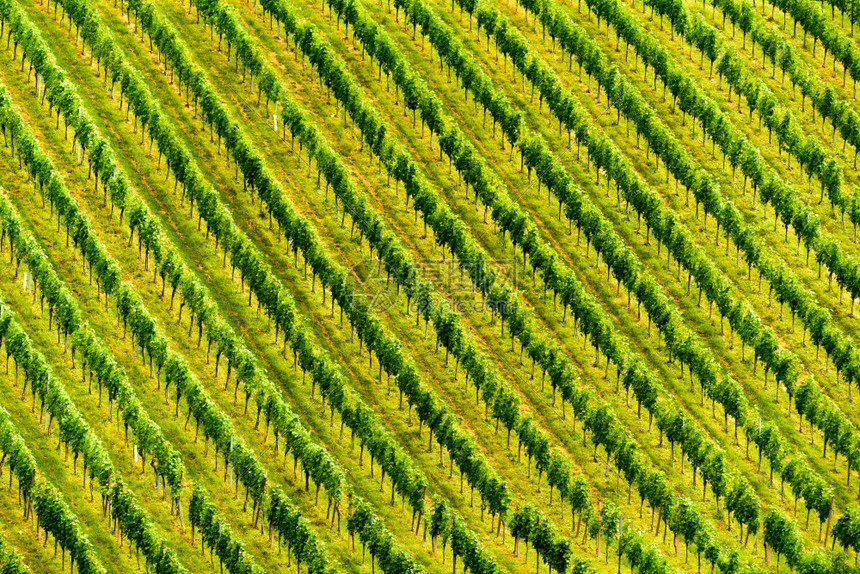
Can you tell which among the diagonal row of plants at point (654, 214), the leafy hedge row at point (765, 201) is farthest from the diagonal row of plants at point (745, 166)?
the diagonal row of plants at point (654, 214)

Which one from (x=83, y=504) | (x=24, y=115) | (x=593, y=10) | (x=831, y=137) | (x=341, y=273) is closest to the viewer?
(x=83, y=504)

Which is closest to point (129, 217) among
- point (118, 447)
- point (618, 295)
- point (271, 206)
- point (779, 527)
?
point (271, 206)

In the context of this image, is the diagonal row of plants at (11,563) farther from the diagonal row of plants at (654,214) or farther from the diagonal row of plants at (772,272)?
the diagonal row of plants at (772,272)

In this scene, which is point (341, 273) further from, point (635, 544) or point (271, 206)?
point (635, 544)

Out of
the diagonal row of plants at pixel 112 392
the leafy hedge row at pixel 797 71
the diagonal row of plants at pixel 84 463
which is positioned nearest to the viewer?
the diagonal row of plants at pixel 84 463

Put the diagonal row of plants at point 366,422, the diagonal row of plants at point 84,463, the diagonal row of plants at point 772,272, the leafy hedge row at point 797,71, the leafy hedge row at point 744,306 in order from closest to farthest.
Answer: the diagonal row of plants at point 84,463 → the diagonal row of plants at point 366,422 → the leafy hedge row at point 744,306 → the diagonal row of plants at point 772,272 → the leafy hedge row at point 797,71

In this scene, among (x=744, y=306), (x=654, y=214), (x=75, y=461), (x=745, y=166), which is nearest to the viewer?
(x=75, y=461)

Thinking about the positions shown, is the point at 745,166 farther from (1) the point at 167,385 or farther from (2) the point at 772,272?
(1) the point at 167,385

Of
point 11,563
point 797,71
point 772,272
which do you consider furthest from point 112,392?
point 797,71
